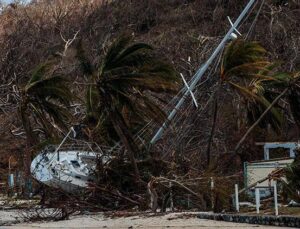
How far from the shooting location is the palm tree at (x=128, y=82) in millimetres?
18078

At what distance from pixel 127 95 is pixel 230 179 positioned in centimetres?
402

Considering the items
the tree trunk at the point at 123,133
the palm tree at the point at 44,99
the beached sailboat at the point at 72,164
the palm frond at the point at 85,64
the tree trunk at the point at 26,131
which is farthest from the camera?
the tree trunk at the point at 26,131

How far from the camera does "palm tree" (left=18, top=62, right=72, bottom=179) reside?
22125 mm

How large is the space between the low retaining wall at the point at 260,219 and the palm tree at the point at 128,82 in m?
4.94

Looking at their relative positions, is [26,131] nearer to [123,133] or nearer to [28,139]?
[28,139]

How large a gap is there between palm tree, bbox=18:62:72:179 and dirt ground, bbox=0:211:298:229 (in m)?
6.42

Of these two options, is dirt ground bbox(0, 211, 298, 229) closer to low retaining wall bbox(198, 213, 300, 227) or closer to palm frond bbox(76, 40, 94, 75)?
low retaining wall bbox(198, 213, 300, 227)

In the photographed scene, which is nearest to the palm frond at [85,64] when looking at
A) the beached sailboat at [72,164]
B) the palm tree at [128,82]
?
the palm tree at [128,82]

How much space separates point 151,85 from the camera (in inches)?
711

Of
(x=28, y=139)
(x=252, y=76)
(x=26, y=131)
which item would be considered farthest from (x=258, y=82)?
(x=28, y=139)

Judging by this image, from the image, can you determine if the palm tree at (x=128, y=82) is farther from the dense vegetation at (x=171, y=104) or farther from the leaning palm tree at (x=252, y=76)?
the leaning palm tree at (x=252, y=76)

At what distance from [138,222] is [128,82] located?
503 cm

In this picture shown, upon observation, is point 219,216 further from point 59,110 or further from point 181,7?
point 181,7

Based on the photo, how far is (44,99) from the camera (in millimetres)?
22672
